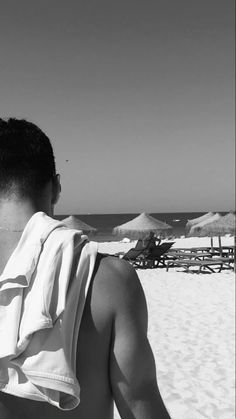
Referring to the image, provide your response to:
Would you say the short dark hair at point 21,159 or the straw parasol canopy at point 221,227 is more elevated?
the short dark hair at point 21,159

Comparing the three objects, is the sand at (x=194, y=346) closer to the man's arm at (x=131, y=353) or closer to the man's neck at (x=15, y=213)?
the man's arm at (x=131, y=353)

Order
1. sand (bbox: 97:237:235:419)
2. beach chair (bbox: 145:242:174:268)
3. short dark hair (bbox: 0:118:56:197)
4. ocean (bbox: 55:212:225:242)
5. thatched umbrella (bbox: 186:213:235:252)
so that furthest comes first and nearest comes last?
ocean (bbox: 55:212:225:242)
thatched umbrella (bbox: 186:213:235:252)
beach chair (bbox: 145:242:174:268)
sand (bbox: 97:237:235:419)
short dark hair (bbox: 0:118:56:197)

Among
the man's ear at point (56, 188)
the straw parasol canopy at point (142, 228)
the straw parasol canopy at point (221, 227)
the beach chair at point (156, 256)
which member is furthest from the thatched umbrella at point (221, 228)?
the man's ear at point (56, 188)

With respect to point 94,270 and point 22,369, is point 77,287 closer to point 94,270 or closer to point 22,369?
point 94,270

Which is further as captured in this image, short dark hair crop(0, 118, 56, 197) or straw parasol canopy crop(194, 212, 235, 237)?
straw parasol canopy crop(194, 212, 235, 237)

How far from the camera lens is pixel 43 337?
81 centimetres

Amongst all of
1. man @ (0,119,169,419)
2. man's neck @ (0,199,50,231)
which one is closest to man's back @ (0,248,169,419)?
man @ (0,119,169,419)

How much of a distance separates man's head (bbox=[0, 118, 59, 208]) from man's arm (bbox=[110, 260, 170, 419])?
27 centimetres

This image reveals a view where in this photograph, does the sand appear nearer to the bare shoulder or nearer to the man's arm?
the man's arm

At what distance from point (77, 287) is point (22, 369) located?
0.18 m

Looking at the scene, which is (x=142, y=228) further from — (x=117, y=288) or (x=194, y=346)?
(x=117, y=288)

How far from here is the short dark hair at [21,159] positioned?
3.15 feet

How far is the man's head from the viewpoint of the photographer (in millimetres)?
959

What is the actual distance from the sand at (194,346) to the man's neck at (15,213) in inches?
124
